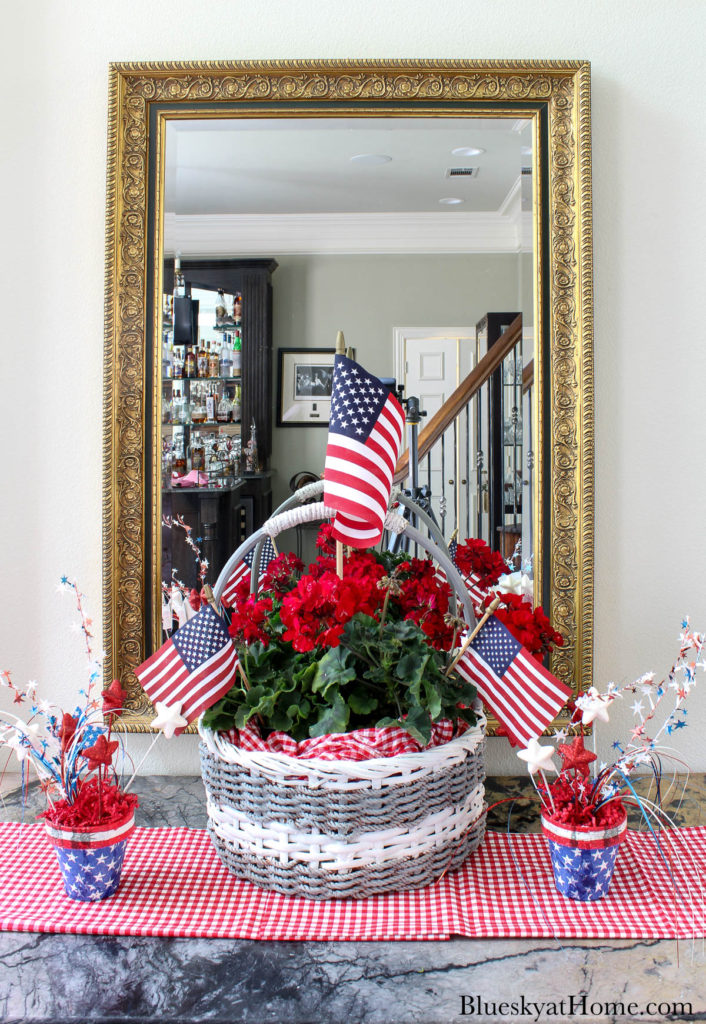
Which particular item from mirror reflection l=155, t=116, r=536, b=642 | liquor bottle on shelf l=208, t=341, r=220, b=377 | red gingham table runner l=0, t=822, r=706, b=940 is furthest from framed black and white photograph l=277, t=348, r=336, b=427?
red gingham table runner l=0, t=822, r=706, b=940

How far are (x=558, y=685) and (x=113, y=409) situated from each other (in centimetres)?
85

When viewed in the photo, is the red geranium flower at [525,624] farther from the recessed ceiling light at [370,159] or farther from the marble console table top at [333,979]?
the recessed ceiling light at [370,159]

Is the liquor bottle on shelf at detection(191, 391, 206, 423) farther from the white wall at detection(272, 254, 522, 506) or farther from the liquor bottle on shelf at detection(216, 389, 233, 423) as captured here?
the white wall at detection(272, 254, 522, 506)

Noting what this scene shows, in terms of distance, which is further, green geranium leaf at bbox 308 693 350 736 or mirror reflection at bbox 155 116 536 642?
mirror reflection at bbox 155 116 536 642

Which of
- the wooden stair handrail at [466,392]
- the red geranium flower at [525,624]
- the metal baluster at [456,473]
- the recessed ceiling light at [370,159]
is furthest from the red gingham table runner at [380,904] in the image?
the recessed ceiling light at [370,159]

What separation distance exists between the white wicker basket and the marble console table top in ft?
0.29

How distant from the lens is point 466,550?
131 cm

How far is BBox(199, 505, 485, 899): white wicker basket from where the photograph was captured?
3.03ft

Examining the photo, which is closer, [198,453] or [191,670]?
[191,670]

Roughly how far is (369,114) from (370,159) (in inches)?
2.8

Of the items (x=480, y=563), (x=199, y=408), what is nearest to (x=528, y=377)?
(x=480, y=563)

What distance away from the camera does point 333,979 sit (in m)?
0.85

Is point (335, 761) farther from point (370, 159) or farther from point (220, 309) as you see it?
point (370, 159)

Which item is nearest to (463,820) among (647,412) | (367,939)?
(367,939)
